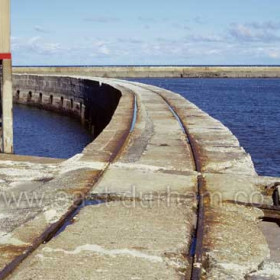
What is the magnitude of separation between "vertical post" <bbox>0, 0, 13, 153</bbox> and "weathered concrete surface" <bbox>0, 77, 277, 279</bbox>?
342 cm

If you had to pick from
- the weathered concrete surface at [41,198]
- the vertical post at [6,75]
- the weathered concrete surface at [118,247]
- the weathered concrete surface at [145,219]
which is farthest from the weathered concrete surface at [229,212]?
the vertical post at [6,75]

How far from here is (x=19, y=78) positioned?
42656mm

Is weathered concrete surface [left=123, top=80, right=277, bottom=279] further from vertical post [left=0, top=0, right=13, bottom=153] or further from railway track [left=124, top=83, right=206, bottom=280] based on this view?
vertical post [left=0, top=0, right=13, bottom=153]

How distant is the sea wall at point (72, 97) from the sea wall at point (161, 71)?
37.3 metres

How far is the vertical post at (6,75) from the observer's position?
10281mm

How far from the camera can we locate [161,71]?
316ft

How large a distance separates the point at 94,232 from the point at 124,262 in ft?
2.17

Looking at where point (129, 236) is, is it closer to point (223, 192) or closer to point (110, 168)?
point (223, 192)

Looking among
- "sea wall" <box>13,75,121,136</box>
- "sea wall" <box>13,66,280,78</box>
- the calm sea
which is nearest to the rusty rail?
the calm sea

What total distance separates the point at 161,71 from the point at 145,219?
9256cm

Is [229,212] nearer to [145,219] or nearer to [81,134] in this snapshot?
[145,219]

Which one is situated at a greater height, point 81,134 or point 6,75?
point 6,75

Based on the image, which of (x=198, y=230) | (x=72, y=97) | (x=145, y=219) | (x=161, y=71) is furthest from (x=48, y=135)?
(x=161, y=71)

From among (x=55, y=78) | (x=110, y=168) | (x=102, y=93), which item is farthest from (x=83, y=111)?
(x=110, y=168)
